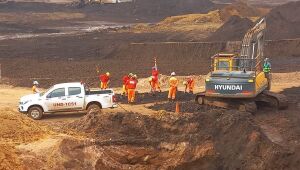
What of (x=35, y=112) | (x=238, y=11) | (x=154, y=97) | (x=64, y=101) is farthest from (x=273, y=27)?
(x=35, y=112)

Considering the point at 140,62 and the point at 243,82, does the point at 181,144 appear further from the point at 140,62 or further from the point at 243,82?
the point at 140,62

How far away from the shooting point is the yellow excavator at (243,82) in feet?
70.7

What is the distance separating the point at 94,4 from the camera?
3324 inches

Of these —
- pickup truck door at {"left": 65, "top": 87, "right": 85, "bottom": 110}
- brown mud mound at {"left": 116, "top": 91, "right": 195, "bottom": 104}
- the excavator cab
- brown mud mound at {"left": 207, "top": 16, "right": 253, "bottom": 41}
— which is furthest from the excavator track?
brown mud mound at {"left": 207, "top": 16, "right": 253, "bottom": 41}

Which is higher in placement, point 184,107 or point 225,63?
point 225,63

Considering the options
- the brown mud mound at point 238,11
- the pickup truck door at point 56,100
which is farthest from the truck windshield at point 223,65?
the brown mud mound at point 238,11

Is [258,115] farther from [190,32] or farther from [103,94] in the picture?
[190,32]

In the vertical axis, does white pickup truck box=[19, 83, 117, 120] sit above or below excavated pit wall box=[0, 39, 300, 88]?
below

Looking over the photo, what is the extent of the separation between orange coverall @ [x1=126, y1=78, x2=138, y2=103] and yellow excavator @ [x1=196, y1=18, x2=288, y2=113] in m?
3.47

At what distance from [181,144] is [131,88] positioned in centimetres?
851

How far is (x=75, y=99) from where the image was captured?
2312cm

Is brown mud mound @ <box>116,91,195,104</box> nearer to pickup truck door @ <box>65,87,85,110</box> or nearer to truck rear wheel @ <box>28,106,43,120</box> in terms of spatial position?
pickup truck door @ <box>65,87,85,110</box>

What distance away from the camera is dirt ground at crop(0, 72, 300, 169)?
16.0 metres

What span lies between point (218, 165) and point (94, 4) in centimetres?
6924
